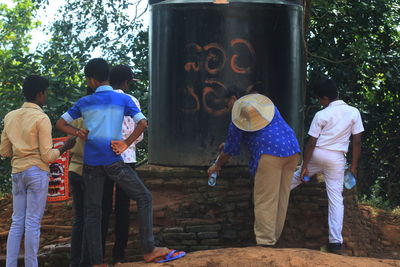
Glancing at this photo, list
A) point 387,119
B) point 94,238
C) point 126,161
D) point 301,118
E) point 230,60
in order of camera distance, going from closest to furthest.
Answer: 1. point 94,238
2. point 126,161
3. point 230,60
4. point 301,118
5. point 387,119

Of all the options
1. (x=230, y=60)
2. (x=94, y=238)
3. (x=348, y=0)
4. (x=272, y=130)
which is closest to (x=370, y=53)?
(x=348, y=0)

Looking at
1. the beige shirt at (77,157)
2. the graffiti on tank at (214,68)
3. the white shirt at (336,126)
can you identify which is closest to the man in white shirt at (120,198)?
the beige shirt at (77,157)

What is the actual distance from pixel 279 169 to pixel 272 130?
347mm

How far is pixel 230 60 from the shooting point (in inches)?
287

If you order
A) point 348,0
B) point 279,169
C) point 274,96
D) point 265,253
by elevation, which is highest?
point 348,0

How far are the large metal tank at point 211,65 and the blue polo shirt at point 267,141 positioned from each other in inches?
50.2

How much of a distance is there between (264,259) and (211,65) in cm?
253

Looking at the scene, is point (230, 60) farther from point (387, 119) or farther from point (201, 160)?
point (387, 119)

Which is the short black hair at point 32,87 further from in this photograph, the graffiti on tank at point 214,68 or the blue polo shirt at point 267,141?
the graffiti on tank at point 214,68

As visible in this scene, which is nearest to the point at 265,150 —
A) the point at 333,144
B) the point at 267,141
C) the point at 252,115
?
the point at 267,141

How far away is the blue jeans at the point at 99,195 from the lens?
5.36 metres

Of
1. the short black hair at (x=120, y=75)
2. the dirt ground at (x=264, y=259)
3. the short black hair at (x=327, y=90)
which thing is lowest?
the dirt ground at (x=264, y=259)

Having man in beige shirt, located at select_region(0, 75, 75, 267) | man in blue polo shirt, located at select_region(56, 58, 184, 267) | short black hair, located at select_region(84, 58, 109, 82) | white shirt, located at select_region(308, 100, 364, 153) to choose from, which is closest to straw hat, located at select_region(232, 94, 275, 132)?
white shirt, located at select_region(308, 100, 364, 153)

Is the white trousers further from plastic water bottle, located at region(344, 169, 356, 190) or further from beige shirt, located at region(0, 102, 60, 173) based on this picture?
beige shirt, located at region(0, 102, 60, 173)
